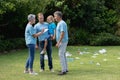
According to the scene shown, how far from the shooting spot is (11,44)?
18.4 metres

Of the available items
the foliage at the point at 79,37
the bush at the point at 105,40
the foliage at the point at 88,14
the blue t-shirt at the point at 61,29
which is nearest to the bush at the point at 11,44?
the foliage at the point at 79,37

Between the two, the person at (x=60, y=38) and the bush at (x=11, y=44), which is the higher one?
the person at (x=60, y=38)

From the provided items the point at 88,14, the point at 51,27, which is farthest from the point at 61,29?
the point at 88,14

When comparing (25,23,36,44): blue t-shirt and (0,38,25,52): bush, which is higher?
(25,23,36,44): blue t-shirt

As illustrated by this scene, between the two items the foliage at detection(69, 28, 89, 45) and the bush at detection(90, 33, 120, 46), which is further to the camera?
the foliage at detection(69, 28, 89, 45)

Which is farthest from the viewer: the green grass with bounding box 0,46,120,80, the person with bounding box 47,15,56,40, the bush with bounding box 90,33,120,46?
the bush with bounding box 90,33,120,46

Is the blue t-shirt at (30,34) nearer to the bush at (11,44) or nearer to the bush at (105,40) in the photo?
the bush at (11,44)

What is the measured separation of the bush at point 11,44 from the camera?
1763cm

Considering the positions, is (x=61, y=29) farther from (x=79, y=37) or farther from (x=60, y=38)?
(x=79, y=37)

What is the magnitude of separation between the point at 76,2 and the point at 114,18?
296 cm

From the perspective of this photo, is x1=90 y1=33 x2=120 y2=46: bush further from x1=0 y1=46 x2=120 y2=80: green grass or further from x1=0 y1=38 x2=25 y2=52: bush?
x1=0 y1=46 x2=120 y2=80: green grass

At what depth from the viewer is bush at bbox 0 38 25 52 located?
17.6 meters

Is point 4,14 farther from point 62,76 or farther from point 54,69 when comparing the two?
point 62,76

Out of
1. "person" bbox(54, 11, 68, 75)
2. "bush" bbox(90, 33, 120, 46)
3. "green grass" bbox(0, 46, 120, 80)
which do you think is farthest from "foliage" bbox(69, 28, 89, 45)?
"person" bbox(54, 11, 68, 75)
